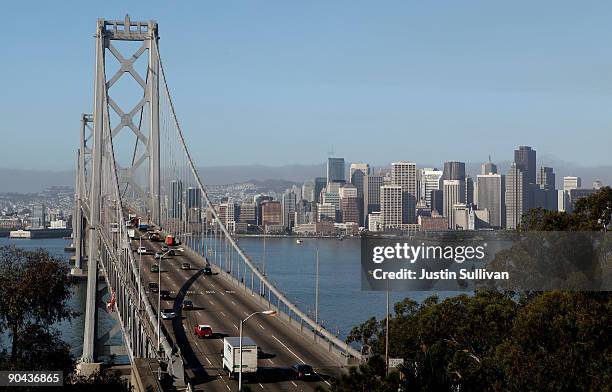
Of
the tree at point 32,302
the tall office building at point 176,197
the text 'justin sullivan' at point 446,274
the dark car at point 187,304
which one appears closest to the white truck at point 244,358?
the tree at point 32,302

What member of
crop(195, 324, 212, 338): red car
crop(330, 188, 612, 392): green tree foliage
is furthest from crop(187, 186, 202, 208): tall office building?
crop(195, 324, 212, 338): red car

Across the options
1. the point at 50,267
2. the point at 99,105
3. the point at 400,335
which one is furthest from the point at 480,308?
the point at 99,105

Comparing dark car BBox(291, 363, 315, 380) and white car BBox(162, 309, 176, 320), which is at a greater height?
white car BBox(162, 309, 176, 320)

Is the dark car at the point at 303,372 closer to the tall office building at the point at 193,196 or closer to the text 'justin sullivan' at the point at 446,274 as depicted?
the text 'justin sullivan' at the point at 446,274

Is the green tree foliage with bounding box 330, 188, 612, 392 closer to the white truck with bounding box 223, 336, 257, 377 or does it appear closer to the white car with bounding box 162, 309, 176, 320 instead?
the white truck with bounding box 223, 336, 257, 377

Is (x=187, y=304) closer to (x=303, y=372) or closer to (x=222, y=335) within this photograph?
(x=222, y=335)

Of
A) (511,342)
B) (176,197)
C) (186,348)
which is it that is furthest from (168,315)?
(176,197)

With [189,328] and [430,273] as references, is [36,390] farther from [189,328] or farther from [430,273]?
[430,273]
